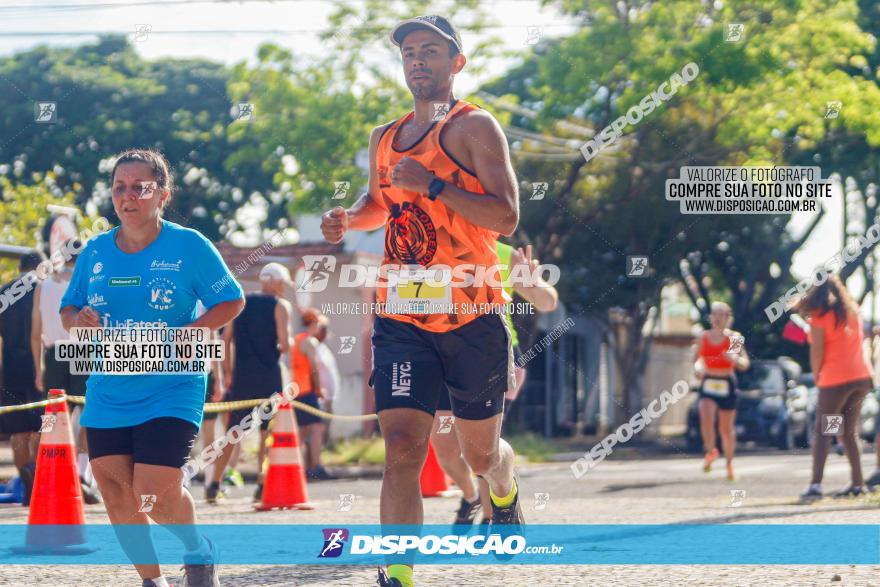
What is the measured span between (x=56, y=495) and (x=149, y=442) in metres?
2.77

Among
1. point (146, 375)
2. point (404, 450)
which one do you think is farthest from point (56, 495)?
point (404, 450)

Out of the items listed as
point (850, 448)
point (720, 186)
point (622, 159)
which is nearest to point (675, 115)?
point (622, 159)

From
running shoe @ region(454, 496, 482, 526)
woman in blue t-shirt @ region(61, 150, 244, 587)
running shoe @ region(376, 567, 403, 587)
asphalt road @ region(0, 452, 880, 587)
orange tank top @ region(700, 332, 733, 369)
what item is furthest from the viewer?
orange tank top @ region(700, 332, 733, 369)

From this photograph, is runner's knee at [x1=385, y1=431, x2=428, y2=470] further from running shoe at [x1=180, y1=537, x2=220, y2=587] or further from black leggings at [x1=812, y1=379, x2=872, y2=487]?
black leggings at [x1=812, y1=379, x2=872, y2=487]

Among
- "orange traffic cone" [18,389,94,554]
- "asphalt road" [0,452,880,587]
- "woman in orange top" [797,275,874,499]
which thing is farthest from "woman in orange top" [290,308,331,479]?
"orange traffic cone" [18,389,94,554]

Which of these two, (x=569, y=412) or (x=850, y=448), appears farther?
(x=569, y=412)

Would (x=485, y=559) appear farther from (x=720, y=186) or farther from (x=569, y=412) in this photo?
(x=569, y=412)

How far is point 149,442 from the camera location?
4.87 m

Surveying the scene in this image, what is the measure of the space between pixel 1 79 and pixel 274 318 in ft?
95.1

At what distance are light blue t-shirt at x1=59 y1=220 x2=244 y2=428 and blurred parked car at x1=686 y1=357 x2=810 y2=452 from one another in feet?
62.9

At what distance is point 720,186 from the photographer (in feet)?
46.3

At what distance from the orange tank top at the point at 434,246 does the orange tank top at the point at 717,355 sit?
9020 mm

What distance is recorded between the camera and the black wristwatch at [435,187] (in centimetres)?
499

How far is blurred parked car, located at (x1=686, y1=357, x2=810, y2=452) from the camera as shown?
24016 millimetres
